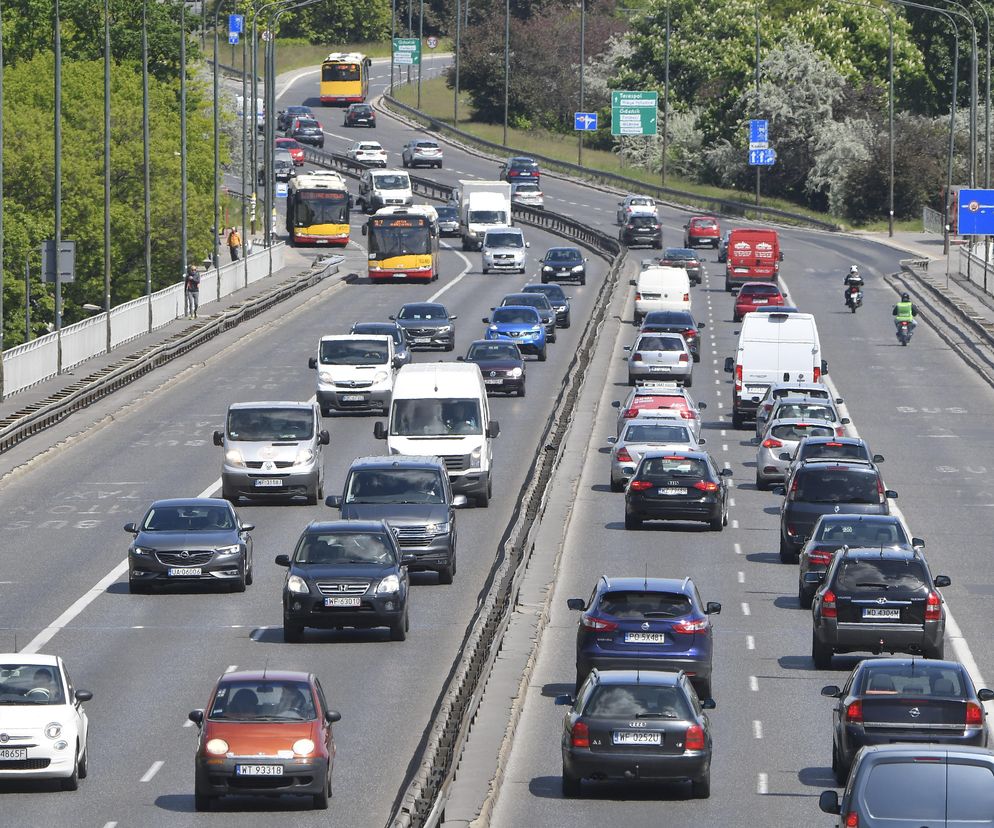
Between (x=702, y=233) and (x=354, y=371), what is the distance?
179 ft

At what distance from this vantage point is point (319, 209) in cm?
10519

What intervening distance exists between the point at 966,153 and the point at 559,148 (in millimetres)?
37453

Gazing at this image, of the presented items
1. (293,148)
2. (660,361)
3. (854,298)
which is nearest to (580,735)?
(660,361)

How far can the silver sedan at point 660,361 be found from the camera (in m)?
61.1

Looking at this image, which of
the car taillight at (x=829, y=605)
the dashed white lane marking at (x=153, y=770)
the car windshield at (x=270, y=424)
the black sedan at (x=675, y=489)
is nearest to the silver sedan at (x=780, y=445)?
the black sedan at (x=675, y=489)

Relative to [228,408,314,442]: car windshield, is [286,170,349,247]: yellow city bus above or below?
above

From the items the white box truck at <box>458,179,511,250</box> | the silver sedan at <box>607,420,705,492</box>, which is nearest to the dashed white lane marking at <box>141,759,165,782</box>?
the silver sedan at <box>607,420,705,492</box>

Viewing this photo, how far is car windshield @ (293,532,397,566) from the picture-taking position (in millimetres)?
30156

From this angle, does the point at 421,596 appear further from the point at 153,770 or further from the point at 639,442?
the point at 639,442

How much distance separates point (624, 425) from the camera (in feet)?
155

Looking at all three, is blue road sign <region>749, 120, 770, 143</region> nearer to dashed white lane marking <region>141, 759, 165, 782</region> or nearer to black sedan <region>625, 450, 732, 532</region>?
black sedan <region>625, 450, 732, 532</region>

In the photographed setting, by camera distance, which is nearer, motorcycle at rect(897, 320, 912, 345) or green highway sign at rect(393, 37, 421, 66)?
motorcycle at rect(897, 320, 912, 345)

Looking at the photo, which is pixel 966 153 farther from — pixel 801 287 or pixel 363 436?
pixel 363 436

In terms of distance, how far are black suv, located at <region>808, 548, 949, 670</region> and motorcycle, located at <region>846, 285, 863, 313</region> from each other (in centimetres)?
5409
